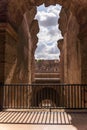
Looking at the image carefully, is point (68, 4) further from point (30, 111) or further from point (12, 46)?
point (30, 111)

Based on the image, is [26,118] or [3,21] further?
[3,21]

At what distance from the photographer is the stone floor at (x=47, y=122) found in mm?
6164

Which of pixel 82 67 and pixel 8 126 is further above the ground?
pixel 82 67

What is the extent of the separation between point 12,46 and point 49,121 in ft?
15.8

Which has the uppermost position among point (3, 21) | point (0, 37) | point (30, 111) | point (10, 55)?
point (3, 21)

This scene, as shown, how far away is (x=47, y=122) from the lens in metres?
6.73

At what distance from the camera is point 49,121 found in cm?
689

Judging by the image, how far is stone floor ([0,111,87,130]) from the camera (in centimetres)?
616

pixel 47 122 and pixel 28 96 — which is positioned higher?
pixel 47 122

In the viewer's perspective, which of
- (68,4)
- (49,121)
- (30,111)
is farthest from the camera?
(68,4)

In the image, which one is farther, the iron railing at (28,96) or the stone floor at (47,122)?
the iron railing at (28,96)

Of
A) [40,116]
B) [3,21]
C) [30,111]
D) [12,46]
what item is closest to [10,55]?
[12,46]

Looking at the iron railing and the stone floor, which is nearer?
the stone floor

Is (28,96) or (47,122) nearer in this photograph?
(47,122)
